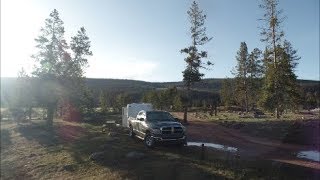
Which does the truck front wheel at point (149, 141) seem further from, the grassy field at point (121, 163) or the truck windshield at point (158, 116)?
the truck windshield at point (158, 116)

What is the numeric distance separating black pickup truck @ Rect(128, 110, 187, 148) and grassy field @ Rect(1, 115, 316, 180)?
75cm

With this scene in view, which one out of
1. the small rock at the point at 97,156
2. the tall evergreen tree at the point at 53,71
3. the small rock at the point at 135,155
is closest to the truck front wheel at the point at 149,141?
the small rock at the point at 135,155

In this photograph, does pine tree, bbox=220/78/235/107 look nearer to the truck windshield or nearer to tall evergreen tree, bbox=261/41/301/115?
tall evergreen tree, bbox=261/41/301/115

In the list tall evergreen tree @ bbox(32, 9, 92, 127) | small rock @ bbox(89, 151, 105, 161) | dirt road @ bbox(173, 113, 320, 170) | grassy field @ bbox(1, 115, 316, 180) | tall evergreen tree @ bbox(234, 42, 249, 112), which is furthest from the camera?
tall evergreen tree @ bbox(234, 42, 249, 112)

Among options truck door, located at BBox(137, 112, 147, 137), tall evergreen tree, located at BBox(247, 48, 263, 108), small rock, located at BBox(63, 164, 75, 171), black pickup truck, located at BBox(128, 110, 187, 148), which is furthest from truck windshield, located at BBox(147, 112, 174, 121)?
tall evergreen tree, located at BBox(247, 48, 263, 108)

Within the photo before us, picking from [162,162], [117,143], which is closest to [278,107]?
[117,143]

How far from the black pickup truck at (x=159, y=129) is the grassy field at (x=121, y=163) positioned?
748 mm

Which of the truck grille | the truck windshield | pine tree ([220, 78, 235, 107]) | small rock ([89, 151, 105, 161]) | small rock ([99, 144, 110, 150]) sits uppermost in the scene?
pine tree ([220, 78, 235, 107])

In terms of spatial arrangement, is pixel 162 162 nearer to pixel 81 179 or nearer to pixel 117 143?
pixel 81 179

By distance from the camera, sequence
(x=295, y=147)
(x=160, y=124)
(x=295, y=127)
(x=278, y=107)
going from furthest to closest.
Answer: (x=278, y=107)
(x=295, y=127)
(x=295, y=147)
(x=160, y=124)

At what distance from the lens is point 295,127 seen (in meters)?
37.3

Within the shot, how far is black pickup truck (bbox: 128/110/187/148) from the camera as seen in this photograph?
80.1 feet

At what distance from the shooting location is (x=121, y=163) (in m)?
23.8

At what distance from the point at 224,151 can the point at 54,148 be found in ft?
51.3
